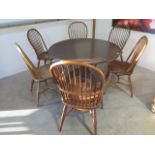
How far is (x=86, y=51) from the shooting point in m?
2.71

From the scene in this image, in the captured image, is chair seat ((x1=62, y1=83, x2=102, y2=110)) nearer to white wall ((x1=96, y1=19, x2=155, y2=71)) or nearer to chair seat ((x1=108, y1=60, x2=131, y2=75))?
chair seat ((x1=108, y1=60, x2=131, y2=75))

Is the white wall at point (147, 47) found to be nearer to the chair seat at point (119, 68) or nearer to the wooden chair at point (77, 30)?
the wooden chair at point (77, 30)

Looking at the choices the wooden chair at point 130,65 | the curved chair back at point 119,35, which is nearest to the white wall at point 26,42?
the curved chair back at point 119,35

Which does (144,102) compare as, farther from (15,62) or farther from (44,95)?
(15,62)

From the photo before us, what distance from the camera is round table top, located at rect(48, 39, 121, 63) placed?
98.1 inches

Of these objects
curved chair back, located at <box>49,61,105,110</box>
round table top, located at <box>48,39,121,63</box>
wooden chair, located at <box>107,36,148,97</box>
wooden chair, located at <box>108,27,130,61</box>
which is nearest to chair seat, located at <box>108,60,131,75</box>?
wooden chair, located at <box>107,36,148,97</box>

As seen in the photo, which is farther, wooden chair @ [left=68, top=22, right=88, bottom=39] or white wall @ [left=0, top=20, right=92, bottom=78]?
wooden chair @ [left=68, top=22, right=88, bottom=39]

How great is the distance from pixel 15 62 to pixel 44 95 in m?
1.10

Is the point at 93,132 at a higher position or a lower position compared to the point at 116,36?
lower

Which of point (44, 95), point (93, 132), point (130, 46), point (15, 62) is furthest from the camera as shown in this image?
point (130, 46)
